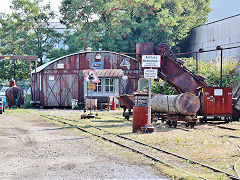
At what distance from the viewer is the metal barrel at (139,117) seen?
49.9 feet

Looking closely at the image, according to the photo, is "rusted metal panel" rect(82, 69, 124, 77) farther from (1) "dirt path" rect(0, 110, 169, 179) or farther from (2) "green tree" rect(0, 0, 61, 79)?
(1) "dirt path" rect(0, 110, 169, 179)

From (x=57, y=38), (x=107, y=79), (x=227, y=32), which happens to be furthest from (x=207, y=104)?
(x=57, y=38)

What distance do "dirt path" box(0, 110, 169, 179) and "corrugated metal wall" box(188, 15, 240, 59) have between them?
22103 mm

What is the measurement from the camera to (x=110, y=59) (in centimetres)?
3425

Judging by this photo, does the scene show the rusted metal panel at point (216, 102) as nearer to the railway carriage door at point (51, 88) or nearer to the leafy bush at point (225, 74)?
the leafy bush at point (225, 74)

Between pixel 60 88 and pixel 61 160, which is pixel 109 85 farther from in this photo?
pixel 61 160

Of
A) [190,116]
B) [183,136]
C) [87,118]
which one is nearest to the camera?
[183,136]

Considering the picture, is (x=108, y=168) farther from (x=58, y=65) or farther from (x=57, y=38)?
(x=57, y=38)

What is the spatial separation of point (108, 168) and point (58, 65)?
2589 cm

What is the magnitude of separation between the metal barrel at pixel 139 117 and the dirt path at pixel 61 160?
1.99 meters

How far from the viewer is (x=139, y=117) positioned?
1517 centimetres

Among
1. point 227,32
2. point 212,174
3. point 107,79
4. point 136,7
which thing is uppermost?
point 136,7

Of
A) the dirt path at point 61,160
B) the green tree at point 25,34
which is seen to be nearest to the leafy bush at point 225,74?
the dirt path at point 61,160

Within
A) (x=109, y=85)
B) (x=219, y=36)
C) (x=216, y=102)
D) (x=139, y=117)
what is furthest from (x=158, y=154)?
(x=219, y=36)
